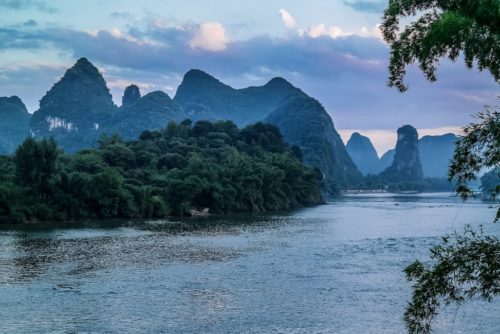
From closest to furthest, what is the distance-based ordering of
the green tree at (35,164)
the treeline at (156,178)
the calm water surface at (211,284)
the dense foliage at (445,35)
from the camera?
the dense foliage at (445,35), the calm water surface at (211,284), the green tree at (35,164), the treeline at (156,178)

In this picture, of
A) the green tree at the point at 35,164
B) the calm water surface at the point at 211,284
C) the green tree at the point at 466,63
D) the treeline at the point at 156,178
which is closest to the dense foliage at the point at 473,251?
the green tree at the point at 466,63

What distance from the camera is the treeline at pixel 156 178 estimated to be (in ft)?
222

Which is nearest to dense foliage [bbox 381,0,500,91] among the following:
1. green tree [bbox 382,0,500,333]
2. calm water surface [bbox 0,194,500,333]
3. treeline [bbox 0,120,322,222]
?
green tree [bbox 382,0,500,333]

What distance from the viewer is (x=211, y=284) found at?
29.9 meters

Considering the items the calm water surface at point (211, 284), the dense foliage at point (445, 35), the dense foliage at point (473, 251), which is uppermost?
the dense foliage at point (445, 35)

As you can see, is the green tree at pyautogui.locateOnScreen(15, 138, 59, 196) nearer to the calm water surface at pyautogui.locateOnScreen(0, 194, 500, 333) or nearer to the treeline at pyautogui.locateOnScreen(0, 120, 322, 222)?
the treeline at pyautogui.locateOnScreen(0, 120, 322, 222)

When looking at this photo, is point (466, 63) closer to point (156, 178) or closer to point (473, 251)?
point (473, 251)

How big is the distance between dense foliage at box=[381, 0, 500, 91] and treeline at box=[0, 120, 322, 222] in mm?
62688

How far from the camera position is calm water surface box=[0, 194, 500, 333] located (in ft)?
72.1

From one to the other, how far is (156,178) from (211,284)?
5989 centimetres

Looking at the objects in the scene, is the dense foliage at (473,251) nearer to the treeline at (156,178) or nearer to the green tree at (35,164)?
the treeline at (156,178)

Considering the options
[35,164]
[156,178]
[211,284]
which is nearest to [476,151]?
[211,284]

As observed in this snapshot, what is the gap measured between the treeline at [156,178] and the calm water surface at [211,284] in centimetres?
1396

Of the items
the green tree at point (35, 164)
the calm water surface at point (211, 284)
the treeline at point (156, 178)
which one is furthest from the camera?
the treeline at point (156, 178)
